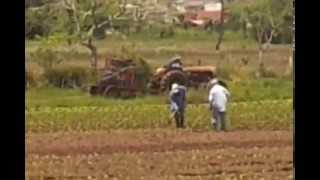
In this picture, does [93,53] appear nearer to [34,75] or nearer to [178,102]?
[34,75]

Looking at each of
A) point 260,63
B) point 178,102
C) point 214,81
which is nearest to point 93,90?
point 178,102

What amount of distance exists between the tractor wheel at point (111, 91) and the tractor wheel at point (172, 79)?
15 cm

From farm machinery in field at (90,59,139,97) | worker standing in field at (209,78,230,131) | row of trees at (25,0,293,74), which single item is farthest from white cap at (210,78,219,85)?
farm machinery in field at (90,59,139,97)

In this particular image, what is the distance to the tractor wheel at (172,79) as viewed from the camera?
2.21 metres

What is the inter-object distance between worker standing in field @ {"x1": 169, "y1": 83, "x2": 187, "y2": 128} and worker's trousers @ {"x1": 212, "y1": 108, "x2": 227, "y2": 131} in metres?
0.11

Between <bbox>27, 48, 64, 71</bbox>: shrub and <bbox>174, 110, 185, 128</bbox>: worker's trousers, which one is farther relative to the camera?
<bbox>174, 110, 185, 128</bbox>: worker's trousers

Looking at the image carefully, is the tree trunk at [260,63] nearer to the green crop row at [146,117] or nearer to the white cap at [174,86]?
the green crop row at [146,117]

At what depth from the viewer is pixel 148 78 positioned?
7.30 ft

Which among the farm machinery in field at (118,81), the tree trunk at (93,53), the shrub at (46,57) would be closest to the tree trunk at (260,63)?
the farm machinery in field at (118,81)

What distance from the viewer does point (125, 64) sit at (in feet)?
7.33

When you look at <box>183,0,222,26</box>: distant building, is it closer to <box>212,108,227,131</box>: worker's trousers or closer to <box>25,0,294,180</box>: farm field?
<box>25,0,294,180</box>: farm field

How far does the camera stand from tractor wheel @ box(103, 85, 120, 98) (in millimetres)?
2205
